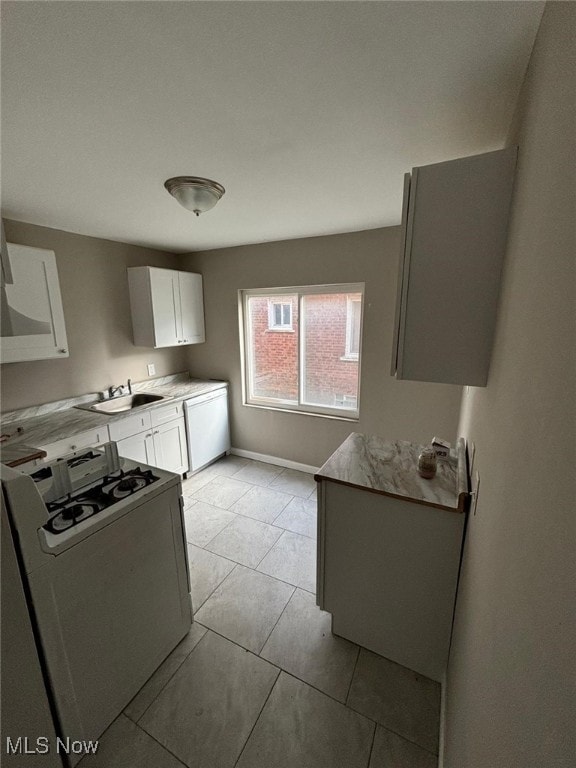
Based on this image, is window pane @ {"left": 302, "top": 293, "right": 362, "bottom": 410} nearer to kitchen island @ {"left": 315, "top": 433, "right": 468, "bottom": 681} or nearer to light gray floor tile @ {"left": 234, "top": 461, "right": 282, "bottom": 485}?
light gray floor tile @ {"left": 234, "top": 461, "right": 282, "bottom": 485}

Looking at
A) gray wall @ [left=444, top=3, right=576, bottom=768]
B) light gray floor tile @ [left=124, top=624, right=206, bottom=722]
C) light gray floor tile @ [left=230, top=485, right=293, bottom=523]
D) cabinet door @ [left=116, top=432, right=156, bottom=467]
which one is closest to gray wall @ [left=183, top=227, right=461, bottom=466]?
light gray floor tile @ [left=230, top=485, right=293, bottom=523]

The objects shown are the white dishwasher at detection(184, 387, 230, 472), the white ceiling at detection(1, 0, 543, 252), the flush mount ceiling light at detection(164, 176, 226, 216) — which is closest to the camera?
the white ceiling at detection(1, 0, 543, 252)

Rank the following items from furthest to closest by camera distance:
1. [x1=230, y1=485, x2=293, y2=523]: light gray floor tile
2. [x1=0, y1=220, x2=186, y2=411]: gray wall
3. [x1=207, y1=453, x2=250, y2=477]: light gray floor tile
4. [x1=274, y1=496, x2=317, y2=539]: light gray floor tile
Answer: [x1=207, y1=453, x2=250, y2=477]: light gray floor tile < [x1=230, y1=485, x2=293, y2=523]: light gray floor tile < [x1=274, y1=496, x2=317, y2=539]: light gray floor tile < [x1=0, y1=220, x2=186, y2=411]: gray wall

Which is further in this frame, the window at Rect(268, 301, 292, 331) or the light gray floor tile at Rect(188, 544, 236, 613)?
the window at Rect(268, 301, 292, 331)

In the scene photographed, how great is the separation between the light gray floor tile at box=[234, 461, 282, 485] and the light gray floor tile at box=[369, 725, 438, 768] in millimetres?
2125

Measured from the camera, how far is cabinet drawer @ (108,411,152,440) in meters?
2.53

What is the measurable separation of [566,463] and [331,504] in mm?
1224

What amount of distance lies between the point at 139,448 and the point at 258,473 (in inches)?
51.5

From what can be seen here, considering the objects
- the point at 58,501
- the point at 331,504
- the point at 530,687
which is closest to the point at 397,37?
the point at 530,687

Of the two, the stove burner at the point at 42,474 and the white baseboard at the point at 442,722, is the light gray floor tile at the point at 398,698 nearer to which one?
the white baseboard at the point at 442,722

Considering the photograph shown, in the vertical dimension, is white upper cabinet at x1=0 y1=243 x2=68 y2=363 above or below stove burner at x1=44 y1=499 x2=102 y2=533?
above

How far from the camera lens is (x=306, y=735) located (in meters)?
1.30

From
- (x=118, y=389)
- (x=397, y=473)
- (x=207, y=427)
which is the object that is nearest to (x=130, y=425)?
(x=118, y=389)

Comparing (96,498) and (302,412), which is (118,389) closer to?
(302,412)
